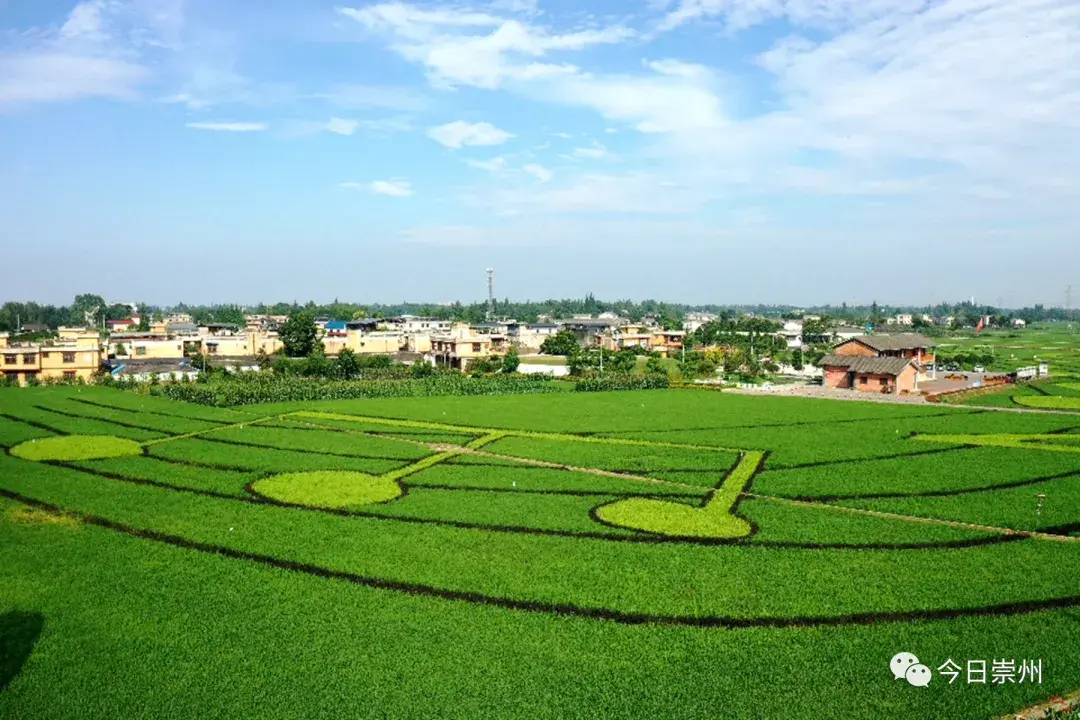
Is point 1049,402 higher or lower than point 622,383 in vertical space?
lower

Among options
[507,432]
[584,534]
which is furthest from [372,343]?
[584,534]

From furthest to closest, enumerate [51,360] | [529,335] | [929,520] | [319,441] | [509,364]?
[529,335]
[509,364]
[51,360]
[319,441]
[929,520]

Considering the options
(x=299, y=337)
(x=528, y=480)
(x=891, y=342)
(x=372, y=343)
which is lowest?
(x=528, y=480)

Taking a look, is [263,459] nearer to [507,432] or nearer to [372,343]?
[507,432]

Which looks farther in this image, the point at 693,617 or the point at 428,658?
the point at 693,617

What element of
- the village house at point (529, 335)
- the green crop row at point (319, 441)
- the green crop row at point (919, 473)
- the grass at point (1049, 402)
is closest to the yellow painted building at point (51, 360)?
the green crop row at point (319, 441)

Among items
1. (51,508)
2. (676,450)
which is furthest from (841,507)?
(51,508)

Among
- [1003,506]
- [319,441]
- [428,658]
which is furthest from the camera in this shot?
[319,441]

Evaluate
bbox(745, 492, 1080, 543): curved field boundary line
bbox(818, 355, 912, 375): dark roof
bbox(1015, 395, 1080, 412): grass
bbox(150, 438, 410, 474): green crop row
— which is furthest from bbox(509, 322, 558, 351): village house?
bbox(745, 492, 1080, 543): curved field boundary line
